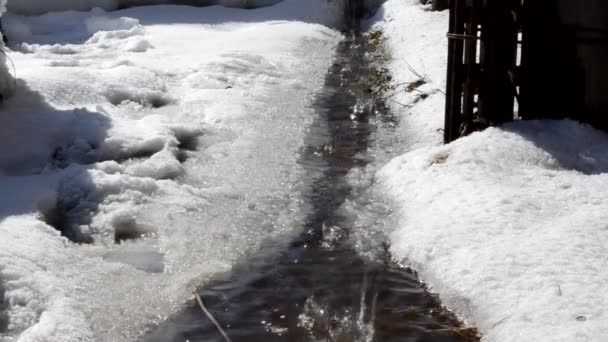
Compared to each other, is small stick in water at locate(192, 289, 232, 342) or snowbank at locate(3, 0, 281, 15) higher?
snowbank at locate(3, 0, 281, 15)

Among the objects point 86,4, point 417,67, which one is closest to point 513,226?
point 417,67

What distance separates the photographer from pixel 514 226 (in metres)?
5.51

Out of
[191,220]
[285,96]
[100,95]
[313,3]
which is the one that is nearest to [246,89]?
[285,96]

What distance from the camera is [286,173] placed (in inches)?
319

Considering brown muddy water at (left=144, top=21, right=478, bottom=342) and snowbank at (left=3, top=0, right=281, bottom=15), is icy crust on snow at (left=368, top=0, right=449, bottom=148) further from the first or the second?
snowbank at (left=3, top=0, right=281, bottom=15)

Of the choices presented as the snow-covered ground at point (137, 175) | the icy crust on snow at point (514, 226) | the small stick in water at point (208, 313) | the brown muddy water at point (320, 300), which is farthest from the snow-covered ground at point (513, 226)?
the small stick in water at point (208, 313)

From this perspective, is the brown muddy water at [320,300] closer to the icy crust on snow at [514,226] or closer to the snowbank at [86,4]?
the icy crust on snow at [514,226]

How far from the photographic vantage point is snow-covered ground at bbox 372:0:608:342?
4.43 m

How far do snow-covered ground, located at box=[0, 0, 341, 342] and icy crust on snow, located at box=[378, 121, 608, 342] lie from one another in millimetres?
1350

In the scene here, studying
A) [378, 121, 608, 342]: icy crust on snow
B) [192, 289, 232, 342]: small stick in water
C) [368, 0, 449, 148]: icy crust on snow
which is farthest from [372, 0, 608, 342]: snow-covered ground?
[192, 289, 232, 342]: small stick in water

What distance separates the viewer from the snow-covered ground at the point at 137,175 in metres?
5.11

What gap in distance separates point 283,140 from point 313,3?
13.8 m

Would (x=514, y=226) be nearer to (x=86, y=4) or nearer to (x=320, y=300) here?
(x=320, y=300)

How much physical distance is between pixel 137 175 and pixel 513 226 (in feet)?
13.1
